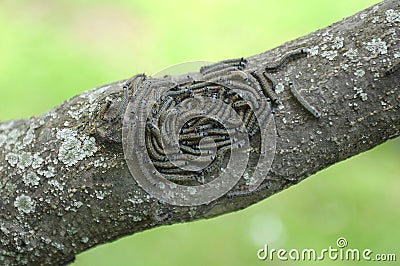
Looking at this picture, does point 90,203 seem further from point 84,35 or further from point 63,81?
point 84,35

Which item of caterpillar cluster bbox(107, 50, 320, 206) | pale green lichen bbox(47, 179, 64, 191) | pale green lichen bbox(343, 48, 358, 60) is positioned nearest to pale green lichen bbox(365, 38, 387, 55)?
pale green lichen bbox(343, 48, 358, 60)

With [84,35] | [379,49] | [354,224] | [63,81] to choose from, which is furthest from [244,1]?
[379,49]

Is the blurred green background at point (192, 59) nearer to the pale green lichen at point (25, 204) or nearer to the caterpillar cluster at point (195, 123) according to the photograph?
the pale green lichen at point (25, 204)

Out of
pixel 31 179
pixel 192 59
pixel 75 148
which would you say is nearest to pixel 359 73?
pixel 75 148

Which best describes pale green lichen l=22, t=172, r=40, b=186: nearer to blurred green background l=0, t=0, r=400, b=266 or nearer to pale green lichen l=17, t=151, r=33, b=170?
pale green lichen l=17, t=151, r=33, b=170

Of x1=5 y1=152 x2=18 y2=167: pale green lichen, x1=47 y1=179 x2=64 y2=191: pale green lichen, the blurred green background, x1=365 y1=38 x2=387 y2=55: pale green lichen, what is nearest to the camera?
x1=365 y1=38 x2=387 y2=55: pale green lichen

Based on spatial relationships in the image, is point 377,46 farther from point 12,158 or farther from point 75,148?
point 12,158
